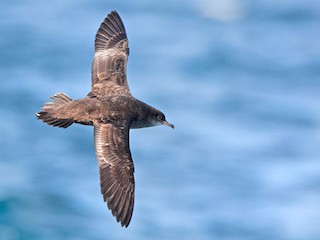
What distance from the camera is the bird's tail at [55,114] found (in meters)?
15.0

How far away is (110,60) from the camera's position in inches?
674

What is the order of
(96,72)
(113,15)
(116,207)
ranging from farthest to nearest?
(113,15), (96,72), (116,207)

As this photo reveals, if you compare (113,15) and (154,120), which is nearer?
(154,120)

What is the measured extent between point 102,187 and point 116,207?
35 cm

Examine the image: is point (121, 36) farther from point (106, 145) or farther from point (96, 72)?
point (106, 145)

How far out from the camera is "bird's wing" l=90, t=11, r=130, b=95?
16359mm

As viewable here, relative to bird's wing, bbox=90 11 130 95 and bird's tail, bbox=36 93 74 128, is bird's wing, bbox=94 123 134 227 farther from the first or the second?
bird's wing, bbox=90 11 130 95

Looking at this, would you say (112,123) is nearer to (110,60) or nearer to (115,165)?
(115,165)

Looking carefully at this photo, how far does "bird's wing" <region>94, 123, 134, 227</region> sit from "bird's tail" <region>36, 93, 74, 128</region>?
49 centimetres

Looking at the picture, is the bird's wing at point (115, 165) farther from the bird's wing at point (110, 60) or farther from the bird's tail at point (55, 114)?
the bird's wing at point (110, 60)

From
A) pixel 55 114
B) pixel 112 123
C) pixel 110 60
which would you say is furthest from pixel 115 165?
pixel 110 60

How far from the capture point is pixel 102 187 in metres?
14.6

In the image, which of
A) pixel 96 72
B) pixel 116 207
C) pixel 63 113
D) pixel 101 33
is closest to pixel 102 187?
pixel 116 207

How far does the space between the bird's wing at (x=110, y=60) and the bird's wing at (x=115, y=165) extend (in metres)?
1.17
